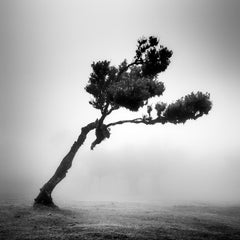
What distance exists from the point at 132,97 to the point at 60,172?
877 centimetres

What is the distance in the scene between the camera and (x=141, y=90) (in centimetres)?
2023

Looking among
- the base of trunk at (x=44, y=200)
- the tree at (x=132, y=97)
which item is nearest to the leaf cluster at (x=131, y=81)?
the tree at (x=132, y=97)

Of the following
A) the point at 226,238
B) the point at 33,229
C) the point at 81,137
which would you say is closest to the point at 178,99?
the point at 81,137

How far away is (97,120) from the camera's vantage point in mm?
22781

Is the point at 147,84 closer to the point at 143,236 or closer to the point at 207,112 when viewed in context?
the point at 207,112

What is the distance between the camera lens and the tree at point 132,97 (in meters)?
20.5

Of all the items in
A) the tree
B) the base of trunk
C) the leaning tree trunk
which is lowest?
the base of trunk

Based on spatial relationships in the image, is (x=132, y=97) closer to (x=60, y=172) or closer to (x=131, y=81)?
(x=131, y=81)

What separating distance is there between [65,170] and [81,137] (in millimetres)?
3069

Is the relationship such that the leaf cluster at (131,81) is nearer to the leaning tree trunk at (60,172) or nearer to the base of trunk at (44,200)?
the leaning tree trunk at (60,172)

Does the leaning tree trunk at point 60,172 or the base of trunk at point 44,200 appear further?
the leaning tree trunk at point 60,172

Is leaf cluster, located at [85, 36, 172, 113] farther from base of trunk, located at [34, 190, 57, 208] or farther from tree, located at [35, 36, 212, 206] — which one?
base of trunk, located at [34, 190, 57, 208]

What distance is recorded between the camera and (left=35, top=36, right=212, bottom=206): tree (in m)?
20.5

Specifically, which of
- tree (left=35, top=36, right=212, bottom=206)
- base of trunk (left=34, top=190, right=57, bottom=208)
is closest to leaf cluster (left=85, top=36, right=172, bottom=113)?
tree (left=35, top=36, right=212, bottom=206)
